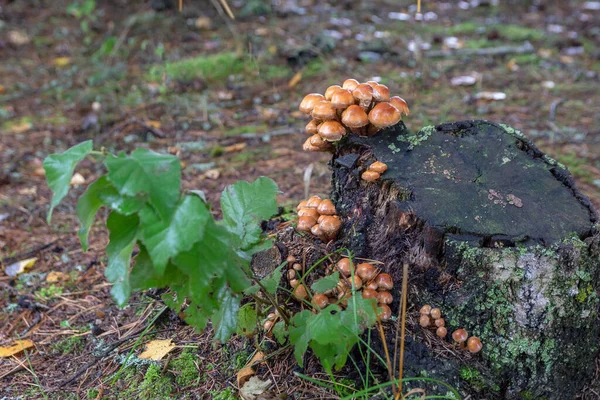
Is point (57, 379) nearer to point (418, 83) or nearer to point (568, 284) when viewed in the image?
point (568, 284)

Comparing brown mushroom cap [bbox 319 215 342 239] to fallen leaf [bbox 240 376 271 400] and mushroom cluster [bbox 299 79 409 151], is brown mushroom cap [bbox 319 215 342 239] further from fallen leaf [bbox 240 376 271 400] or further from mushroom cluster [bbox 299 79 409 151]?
fallen leaf [bbox 240 376 271 400]

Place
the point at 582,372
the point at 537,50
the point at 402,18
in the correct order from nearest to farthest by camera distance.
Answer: the point at 582,372, the point at 537,50, the point at 402,18

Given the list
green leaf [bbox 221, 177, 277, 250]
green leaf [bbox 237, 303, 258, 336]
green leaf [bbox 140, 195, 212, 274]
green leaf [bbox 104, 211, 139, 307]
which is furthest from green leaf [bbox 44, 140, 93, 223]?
green leaf [bbox 237, 303, 258, 336]

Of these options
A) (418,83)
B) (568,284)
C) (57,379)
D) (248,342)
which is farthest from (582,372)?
(418,83)

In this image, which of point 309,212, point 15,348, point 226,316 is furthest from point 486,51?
point 15,348

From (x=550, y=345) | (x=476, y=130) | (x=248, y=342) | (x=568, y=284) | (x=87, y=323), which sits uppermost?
(x=476, y=130)

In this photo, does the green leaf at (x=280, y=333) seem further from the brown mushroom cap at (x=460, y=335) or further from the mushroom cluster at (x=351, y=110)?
the mushroom cluster at (x=351, y=110)

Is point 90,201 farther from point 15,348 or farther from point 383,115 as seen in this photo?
point 15,348
